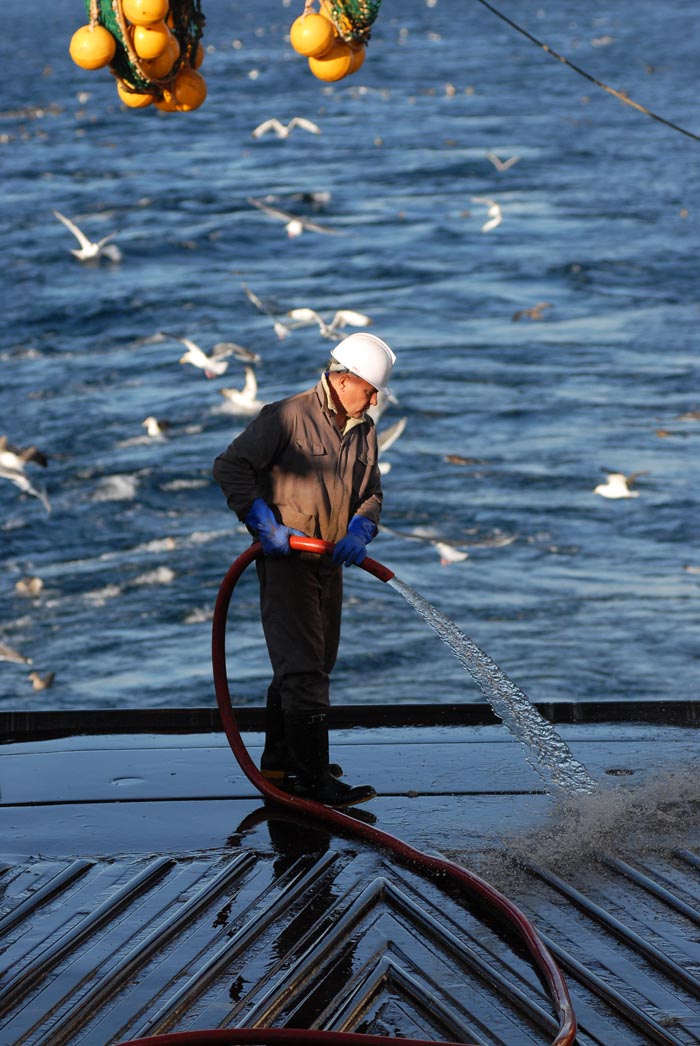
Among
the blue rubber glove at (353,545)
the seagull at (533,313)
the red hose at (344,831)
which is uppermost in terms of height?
the blue rubber glove at (353,545)

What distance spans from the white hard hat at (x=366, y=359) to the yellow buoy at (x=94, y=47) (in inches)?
66.6

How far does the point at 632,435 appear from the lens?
60.3ft

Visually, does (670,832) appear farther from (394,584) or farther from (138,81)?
(138,81)

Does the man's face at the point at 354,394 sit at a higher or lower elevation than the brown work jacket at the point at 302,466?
higher

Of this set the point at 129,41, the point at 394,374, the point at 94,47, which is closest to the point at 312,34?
the point at 129,41

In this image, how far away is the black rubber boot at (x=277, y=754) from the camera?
531 centimetres

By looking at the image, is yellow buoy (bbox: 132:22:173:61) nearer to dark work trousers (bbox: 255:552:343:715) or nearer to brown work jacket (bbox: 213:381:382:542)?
brown work jacket (bbox: 213:381:382:542)

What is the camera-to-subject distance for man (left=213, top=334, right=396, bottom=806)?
4.99 m

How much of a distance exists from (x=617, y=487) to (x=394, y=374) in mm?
4966

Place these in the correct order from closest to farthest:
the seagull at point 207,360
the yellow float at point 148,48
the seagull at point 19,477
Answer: the yellow float at point 148,48
the seagull at point 19,477
the seagull at point 207,360

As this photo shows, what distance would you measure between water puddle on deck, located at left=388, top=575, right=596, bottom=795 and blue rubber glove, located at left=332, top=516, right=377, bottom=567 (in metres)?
0.27

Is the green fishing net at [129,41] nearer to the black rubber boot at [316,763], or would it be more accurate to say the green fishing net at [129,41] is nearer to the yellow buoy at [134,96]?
the yellow buoy at [134,96]

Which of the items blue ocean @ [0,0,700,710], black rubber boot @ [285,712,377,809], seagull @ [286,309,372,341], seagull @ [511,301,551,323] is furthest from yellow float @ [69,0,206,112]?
seagull @ [511,301,551,323]

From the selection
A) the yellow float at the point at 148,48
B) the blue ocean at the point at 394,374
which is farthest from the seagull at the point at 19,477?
the yellow float at the point at 148,48
